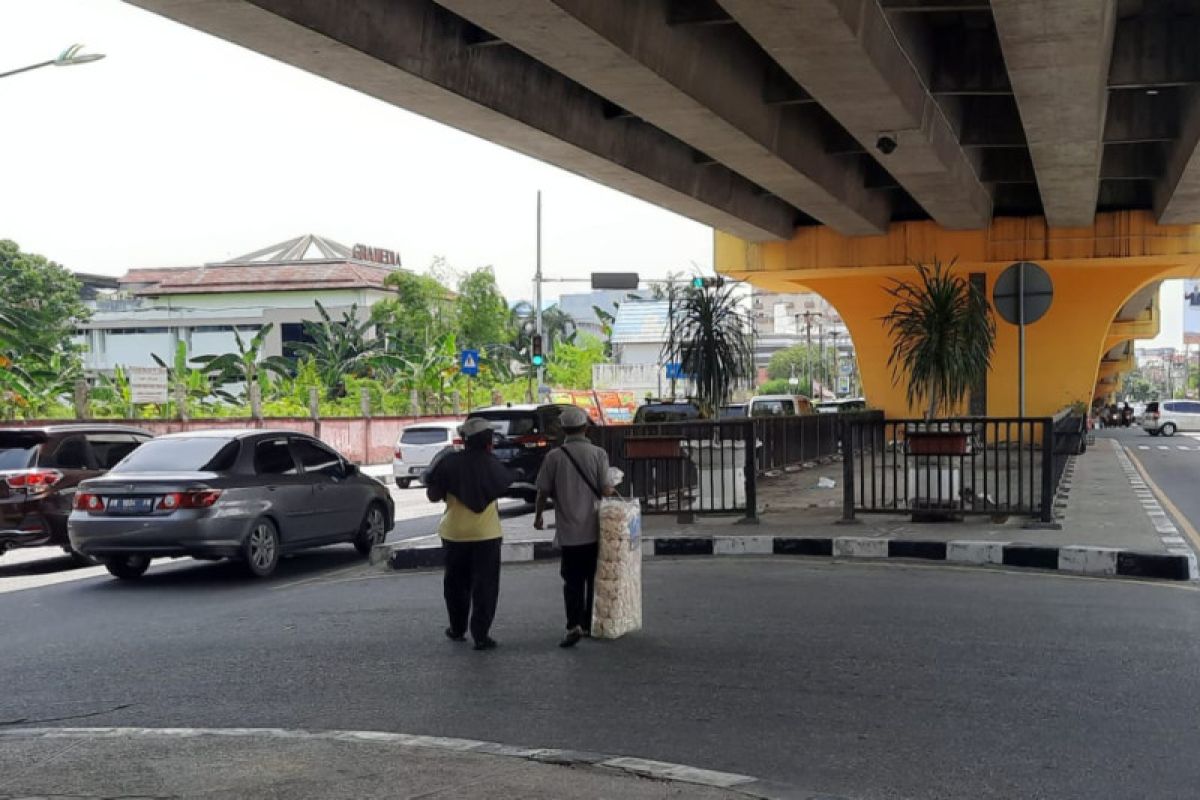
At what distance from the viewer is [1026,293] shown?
17078 mm

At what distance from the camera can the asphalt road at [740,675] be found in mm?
6094

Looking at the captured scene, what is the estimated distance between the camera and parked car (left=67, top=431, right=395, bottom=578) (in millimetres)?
12758

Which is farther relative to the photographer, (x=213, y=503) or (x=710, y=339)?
(x=710, y=339)

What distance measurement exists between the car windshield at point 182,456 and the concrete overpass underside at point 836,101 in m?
4.00

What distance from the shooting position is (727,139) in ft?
62.5

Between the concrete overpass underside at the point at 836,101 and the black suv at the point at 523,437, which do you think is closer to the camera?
the concrete overpass underside at the point at 836,101

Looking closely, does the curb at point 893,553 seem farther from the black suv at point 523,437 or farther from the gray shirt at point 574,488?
the black suv at point 523,437

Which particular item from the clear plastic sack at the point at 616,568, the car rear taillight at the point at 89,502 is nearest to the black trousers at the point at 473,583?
the clear plastic sack at the point at 616,568

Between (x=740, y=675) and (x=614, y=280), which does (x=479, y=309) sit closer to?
(x=614, y=280)

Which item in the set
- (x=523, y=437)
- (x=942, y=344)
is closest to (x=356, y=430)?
(x=523, y=437)

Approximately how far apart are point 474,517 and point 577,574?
0.80m

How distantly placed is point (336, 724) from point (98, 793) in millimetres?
1491

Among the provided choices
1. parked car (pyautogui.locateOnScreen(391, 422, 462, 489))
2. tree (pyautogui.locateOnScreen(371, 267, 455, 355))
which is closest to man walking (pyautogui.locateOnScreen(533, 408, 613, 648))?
parked car (pyautogui.locateOnScreen(391, 422, 462, 489))

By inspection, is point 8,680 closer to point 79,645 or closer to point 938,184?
point 79,645
